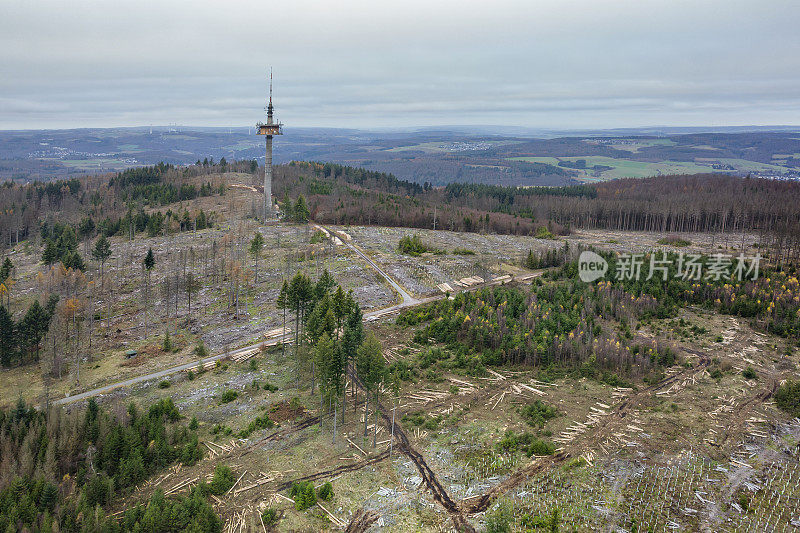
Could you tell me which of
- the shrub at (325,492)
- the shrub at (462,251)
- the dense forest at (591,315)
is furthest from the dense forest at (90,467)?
the shrub at (462,251)

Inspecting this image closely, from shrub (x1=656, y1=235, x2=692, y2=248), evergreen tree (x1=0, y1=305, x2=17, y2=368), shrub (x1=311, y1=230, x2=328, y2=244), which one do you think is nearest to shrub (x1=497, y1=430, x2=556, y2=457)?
evergreen tree (x1=0, y1=305, x2=17, y2=368)

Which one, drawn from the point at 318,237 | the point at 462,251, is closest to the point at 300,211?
the point at 318,237

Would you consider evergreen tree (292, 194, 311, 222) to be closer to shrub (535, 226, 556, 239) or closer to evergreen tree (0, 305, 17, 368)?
shrub (535, 226, 556, 239)

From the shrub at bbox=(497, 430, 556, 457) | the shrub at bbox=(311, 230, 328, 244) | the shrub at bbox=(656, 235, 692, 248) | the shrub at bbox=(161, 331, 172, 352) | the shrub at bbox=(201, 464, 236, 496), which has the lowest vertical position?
the shrub at bbox=(161, 331, 172, 352)

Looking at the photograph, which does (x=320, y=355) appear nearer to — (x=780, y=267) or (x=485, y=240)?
(x=780, y=267)

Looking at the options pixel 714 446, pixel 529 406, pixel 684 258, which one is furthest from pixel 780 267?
pixel 529 406

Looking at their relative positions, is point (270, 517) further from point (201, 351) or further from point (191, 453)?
point (201, 351)
